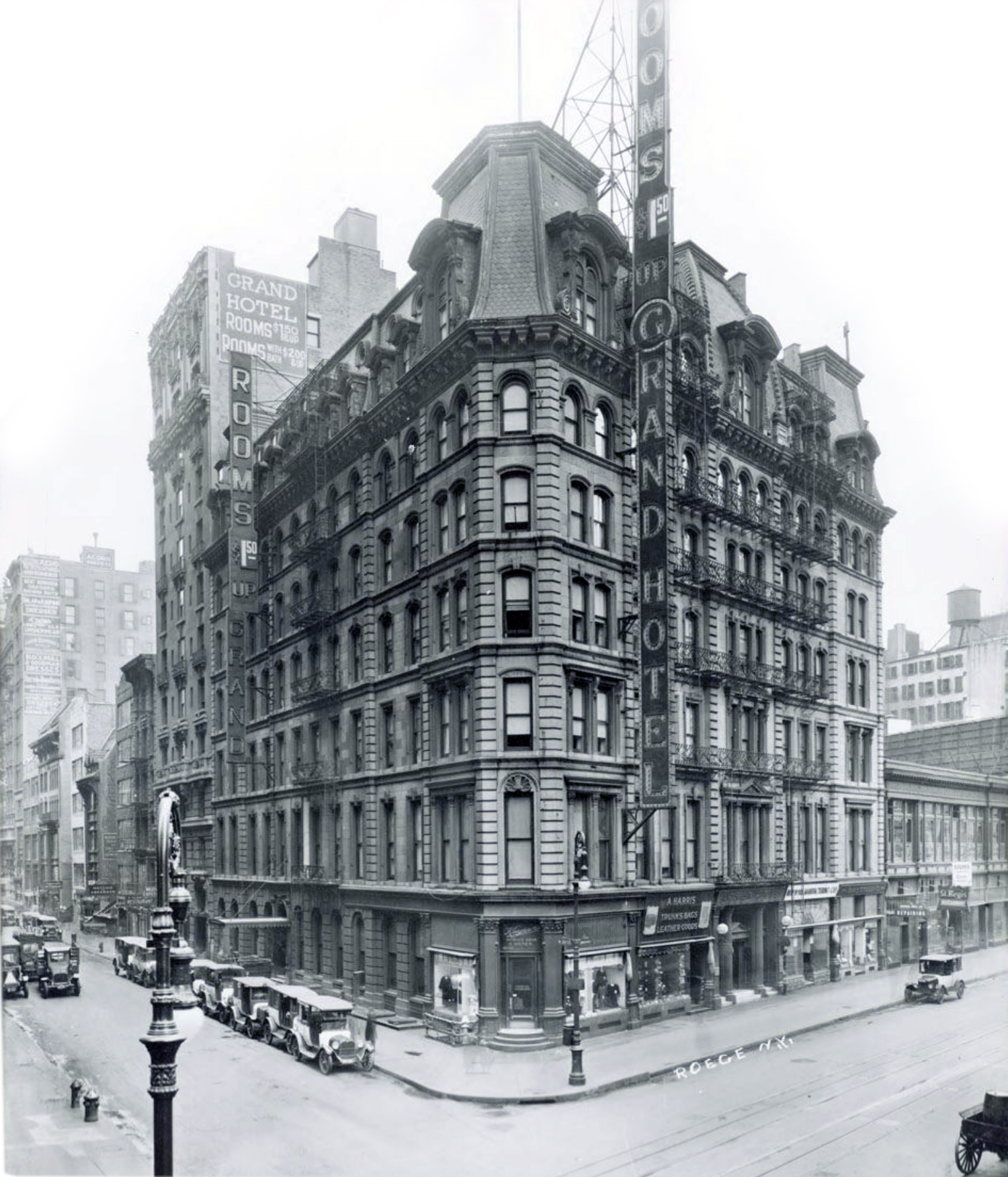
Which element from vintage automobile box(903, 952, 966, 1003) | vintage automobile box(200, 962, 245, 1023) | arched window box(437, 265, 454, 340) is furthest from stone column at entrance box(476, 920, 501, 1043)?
arched window box(437, 265, 454, 340)

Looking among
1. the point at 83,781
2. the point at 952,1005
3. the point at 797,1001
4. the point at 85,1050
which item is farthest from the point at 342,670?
the point at 952,1005

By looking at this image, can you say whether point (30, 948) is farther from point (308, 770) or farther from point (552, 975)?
point (552, 975)

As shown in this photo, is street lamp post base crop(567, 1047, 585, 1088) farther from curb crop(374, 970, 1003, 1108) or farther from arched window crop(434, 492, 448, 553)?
arched window crop(434, 492, 448, 553)

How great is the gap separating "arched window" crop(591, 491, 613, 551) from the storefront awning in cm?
1035

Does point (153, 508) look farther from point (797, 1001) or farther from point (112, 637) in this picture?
point (797, 1001)

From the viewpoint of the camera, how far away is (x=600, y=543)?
2484 centimetres

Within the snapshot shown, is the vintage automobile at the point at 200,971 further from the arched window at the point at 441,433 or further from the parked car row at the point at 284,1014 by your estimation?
the arched window at the point at 441,433

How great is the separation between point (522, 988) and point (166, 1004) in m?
13.1

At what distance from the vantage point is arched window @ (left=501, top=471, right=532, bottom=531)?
24094mm

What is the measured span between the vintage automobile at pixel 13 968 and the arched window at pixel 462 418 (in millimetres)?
11796

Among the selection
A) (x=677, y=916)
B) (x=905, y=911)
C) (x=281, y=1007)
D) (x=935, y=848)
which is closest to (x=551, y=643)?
(x=677, y=916)

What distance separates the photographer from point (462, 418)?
914 inches

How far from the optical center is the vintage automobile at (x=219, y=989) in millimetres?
19156

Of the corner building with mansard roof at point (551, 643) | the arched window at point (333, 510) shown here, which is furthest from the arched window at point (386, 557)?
the arched window at point (333, 510)
